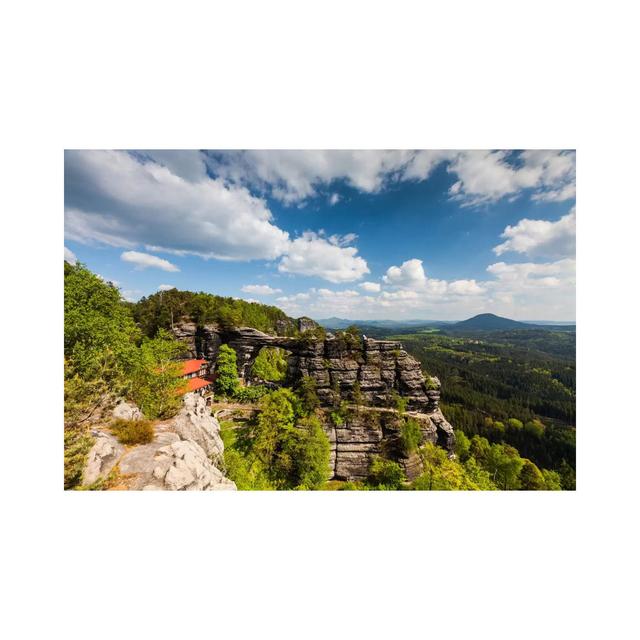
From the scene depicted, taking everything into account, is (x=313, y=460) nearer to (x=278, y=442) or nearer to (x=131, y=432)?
(x=278, y=442)

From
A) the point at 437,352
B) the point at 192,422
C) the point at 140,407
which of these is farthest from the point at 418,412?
the point at 437,352

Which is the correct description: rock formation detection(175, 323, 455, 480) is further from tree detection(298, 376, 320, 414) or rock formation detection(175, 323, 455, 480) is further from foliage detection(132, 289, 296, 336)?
foliage detection(132, 289, 296, 336)

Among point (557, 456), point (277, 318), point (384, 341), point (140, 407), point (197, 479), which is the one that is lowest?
point (557, 456)

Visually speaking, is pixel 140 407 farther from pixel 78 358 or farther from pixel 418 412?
pixel 418 412

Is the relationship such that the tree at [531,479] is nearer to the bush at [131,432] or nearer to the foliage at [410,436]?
the foliage at [410,436]

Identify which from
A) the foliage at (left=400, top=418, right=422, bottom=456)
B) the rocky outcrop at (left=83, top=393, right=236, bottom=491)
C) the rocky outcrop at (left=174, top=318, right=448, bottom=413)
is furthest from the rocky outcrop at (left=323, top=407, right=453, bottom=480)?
the rocky outcrop at (left=83, top=393, right=236, bottom=491)

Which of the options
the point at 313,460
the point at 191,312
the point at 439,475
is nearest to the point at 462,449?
the point at 439,475

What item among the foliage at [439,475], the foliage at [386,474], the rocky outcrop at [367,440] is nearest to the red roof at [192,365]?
the rocky outcrop at [367,440]
